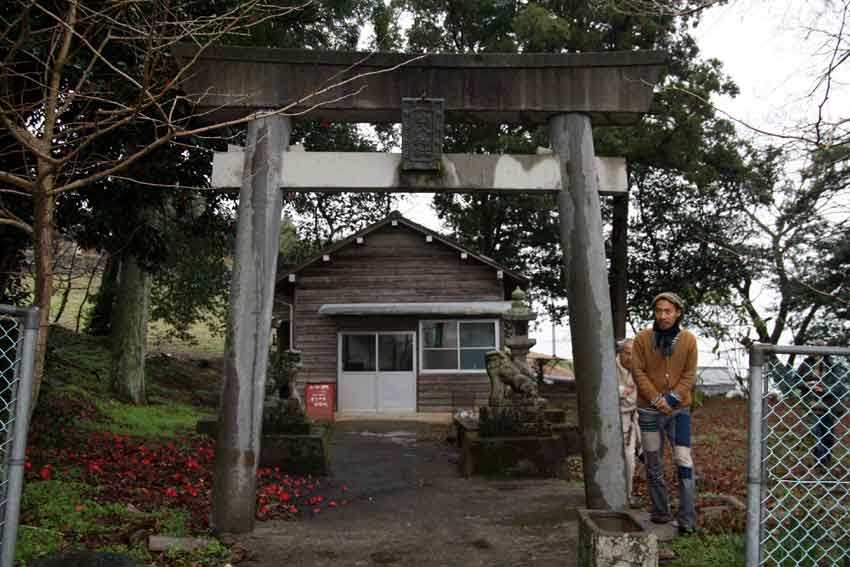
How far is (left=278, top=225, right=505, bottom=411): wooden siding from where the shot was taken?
20.7m

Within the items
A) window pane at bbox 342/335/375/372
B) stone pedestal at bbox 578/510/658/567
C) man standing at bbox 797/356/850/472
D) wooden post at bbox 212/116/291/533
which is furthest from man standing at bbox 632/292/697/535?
window pane at bbox 342/335/375/372

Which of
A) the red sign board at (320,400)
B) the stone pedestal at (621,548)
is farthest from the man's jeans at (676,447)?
the red sign board at (320,400)

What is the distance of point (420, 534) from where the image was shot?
655 centimetres

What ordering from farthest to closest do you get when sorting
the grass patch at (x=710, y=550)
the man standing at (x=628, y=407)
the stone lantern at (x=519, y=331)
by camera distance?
the stone lantern at (x=519, y=331)
the man standing at (x=628, y=407)
the grass patch at (x=710, y=550)

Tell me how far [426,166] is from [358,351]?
14.7 m

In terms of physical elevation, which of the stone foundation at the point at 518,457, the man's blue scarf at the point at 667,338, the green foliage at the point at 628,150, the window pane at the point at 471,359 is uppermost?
the green foliage at the point at 628,150

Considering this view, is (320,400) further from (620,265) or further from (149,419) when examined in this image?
(620,265)

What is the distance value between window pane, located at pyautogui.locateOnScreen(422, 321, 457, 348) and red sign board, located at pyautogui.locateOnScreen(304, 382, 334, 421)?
3116mm

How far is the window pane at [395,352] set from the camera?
20891 mm

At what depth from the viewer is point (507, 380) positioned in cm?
1058

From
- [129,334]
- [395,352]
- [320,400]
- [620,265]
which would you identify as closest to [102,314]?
[129,334]

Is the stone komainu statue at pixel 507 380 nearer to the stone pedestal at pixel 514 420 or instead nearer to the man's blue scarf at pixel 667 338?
the stone pedestal at pixel 514 420

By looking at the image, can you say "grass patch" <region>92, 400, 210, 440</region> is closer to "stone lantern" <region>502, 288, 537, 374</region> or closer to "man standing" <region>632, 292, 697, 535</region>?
"stone lantern" <region>502, 288, 537, 374</region>

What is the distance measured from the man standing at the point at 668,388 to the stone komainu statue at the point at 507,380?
171 inches
